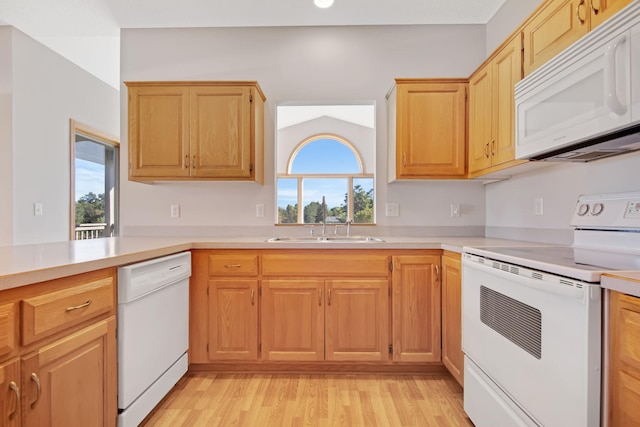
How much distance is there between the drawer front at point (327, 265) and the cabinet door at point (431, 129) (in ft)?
2.36

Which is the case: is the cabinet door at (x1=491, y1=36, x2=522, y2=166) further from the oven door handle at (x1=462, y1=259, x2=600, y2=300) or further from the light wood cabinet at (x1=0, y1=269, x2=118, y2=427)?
the light wood cabinet at (x1=0, y1=269, x2=118, y2=427)

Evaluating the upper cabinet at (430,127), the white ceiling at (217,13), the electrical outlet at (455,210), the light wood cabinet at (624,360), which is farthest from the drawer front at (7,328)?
the electrical outlet at (455,210)

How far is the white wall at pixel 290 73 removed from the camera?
273 cm

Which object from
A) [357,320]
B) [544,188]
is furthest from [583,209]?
[357,320]

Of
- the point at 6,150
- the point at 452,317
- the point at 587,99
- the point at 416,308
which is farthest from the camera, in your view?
the point at 6,150

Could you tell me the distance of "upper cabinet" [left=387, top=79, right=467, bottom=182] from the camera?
2383mm

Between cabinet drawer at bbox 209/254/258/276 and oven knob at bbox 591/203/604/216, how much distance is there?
6.01 ft

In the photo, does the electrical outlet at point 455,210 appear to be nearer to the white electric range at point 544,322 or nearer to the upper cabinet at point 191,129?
the white electric range at point 544,322

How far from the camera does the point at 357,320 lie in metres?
2.14

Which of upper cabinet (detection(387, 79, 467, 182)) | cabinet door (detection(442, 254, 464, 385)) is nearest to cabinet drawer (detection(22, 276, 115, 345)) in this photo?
cabinet door (detection(442, 254, 464, 385))

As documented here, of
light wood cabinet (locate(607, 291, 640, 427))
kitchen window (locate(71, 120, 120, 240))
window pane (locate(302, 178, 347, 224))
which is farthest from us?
window pane (locate(302, 178, 347, 224))

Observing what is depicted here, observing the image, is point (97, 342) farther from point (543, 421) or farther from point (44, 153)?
point (44, 153)

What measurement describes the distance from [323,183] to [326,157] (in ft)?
2.54

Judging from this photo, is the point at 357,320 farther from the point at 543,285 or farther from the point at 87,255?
the point at 87,255
